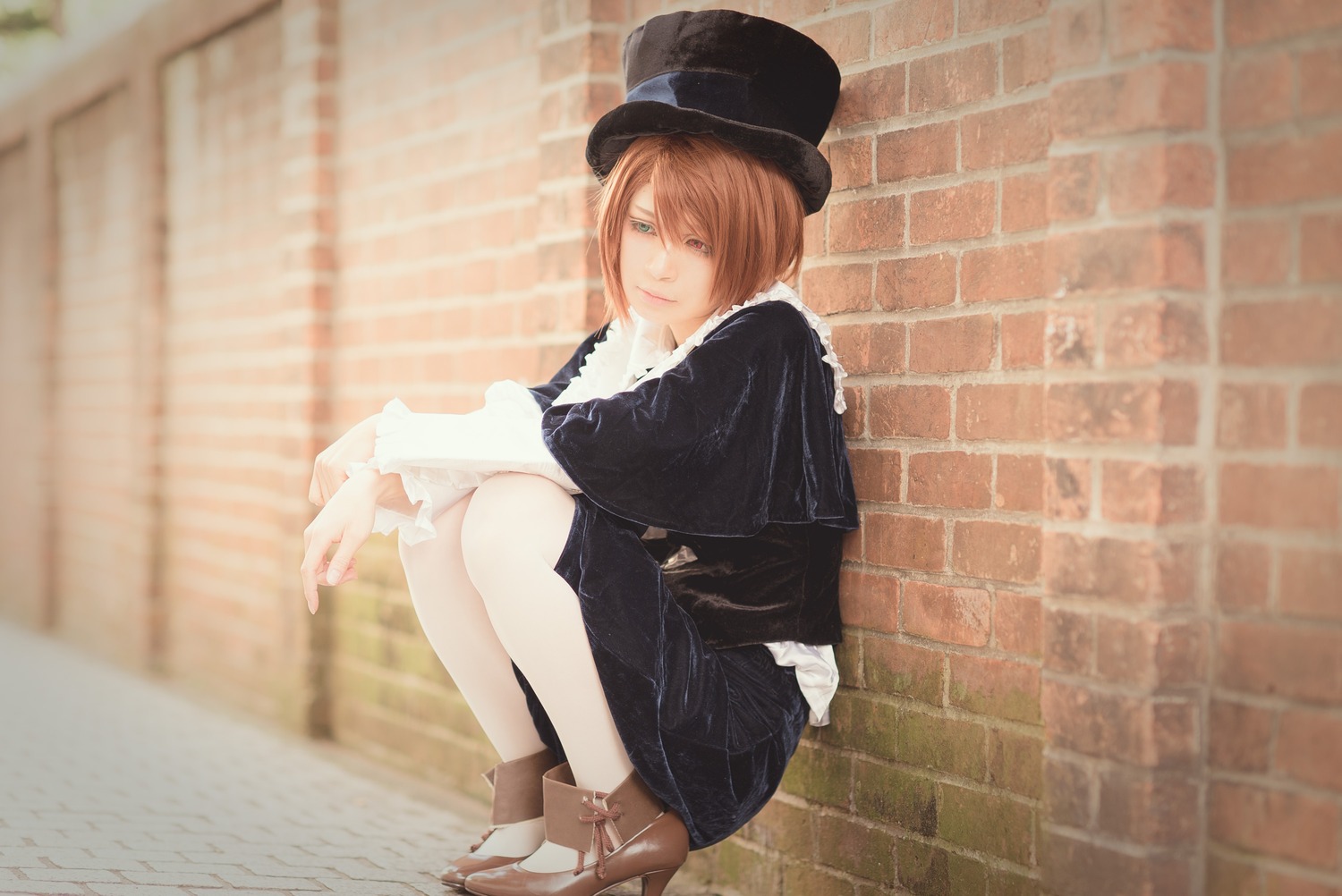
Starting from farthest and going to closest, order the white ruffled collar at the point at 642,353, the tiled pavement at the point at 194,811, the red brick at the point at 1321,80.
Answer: the tiled pavement at the point at 194,811 → the white ruffled collar at the point at 642,353 → the red brick at the point at 1321,80

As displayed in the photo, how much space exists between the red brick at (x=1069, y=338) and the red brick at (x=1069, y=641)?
38 cm

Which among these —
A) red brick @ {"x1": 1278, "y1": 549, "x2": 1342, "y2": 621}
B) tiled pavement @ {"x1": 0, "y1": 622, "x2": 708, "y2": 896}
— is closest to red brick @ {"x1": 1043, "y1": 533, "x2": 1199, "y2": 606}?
red brick @ {"x1": 1278, "y1": 549, "x2": 1342, "y2": 621}

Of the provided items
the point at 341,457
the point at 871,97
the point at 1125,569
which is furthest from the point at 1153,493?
the point at 341,457

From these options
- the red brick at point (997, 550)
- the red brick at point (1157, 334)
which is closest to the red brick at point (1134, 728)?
the red brick at point (997, 550)

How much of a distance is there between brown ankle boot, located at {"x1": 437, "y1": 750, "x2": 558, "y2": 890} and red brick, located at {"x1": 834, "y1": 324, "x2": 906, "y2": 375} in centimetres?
97

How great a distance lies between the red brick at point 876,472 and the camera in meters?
2.50

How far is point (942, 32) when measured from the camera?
2.39 m

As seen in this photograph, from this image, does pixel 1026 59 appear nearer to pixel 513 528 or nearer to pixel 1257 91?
pixel 1257 91

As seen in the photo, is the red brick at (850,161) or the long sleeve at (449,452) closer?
the long sleeve at (449,452)

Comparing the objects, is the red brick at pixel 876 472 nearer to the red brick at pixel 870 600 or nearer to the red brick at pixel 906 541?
the red brick at pixel 906 541

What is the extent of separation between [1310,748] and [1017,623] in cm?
51

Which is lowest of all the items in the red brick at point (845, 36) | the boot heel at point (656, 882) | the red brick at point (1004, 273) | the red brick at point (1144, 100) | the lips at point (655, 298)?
the boot heel at point (656, 882)

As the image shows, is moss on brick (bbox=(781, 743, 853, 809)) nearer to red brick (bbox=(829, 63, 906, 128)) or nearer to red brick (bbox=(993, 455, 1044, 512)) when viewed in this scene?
red brick (bbox=(993, 455, 1044, 512))

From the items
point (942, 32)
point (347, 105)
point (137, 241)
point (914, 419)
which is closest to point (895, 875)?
point (914, 419)
